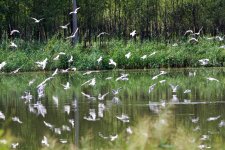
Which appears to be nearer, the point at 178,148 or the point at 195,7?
the point at 178,148

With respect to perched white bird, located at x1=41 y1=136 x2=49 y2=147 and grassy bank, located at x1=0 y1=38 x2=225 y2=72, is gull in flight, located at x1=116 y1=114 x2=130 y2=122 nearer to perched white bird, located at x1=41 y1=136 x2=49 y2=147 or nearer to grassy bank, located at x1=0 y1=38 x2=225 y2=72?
perched white bird, located at x1=41 y1=136 x2=49 y2=147

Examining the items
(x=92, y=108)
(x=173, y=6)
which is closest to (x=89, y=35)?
(x=173, y=6)

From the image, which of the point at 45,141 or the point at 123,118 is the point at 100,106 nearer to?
the point at 123,118

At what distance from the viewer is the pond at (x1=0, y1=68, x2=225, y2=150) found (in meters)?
10.0

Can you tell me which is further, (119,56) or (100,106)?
(119,56)

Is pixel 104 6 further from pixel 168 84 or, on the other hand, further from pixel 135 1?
pixel 168 84

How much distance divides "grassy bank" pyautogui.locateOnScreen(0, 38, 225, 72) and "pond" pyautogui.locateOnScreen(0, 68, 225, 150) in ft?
10.3

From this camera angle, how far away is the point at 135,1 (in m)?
31.4

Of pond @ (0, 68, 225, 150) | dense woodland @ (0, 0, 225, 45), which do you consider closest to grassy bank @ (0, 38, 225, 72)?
pond @ (0, 68, 225, 150)

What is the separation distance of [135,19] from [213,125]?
2149 cm

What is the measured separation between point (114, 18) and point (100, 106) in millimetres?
19206

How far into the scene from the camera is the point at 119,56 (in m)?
24.7

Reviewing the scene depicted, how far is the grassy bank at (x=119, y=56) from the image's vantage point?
24438 millimetres

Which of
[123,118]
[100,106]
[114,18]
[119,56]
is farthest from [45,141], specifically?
[114,18]
